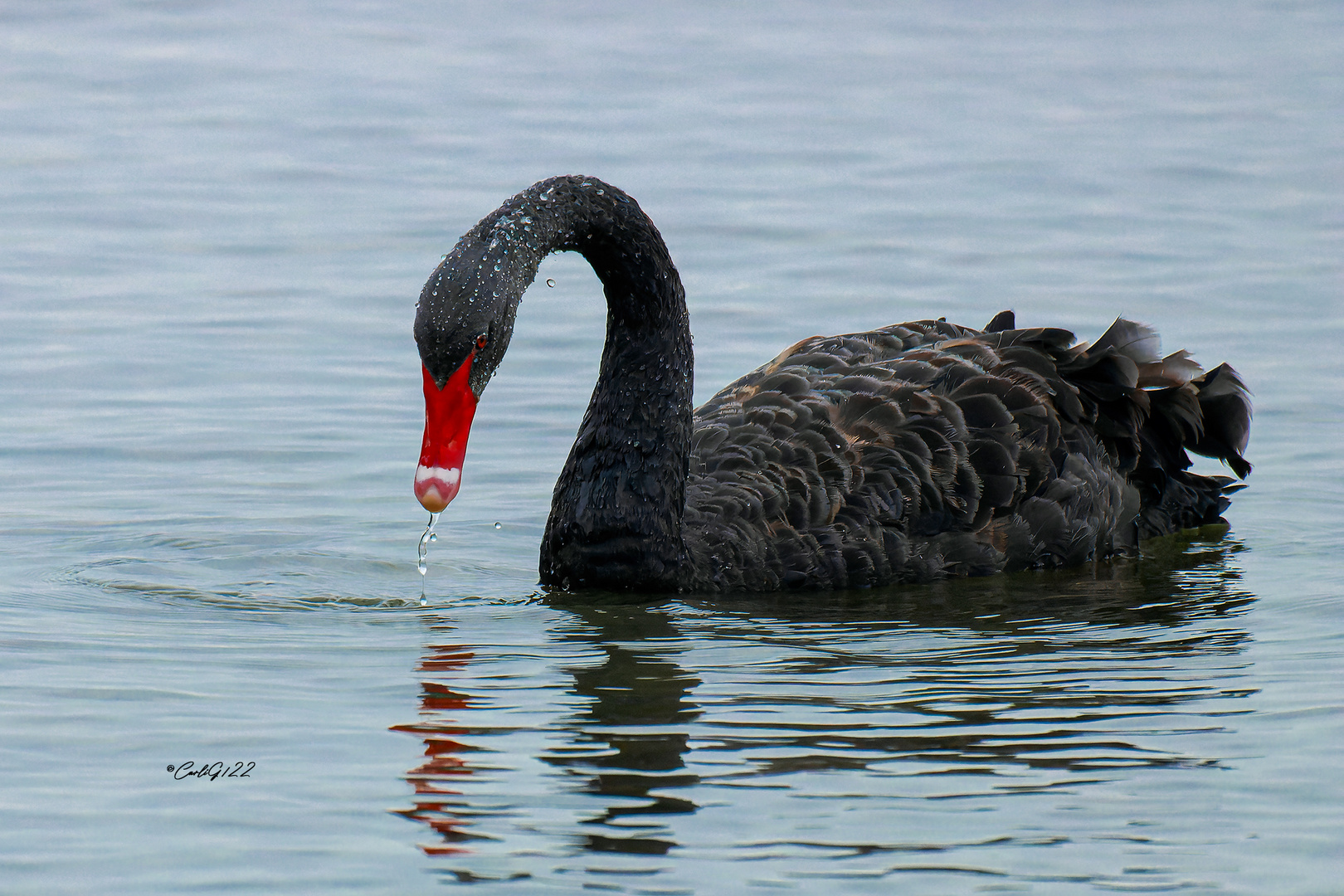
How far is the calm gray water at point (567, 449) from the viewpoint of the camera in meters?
5.29

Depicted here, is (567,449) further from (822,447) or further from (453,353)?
(453,353)

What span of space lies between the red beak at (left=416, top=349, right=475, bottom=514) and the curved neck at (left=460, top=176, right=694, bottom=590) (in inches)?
37.5

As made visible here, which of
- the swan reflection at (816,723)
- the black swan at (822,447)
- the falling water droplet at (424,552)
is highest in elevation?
the black swan at (822,447)

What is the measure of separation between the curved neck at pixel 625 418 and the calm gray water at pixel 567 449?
0.22m

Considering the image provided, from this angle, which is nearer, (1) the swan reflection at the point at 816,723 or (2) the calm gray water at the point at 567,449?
(1) the swan reflection at the point at 816,723

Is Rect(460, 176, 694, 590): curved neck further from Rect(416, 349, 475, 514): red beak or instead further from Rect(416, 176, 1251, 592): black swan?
Rect(416, 349, 475, 514): red beak

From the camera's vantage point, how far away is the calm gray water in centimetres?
529

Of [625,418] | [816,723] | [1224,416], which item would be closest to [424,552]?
[625,418]

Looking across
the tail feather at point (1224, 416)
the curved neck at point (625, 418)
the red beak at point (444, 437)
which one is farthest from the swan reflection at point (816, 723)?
the tail feather at point (1224, 416)

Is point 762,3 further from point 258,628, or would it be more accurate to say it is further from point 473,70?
point 258,628

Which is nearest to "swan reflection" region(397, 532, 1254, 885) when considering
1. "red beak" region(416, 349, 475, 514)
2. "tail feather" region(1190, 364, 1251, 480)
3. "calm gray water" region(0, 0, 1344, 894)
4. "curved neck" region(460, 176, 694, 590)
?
"calm gray water" region(0, 0, 1344, 894)

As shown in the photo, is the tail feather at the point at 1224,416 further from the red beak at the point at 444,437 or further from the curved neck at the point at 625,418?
the red beak at the point at 444,437

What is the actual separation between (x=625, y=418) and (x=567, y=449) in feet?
6.13

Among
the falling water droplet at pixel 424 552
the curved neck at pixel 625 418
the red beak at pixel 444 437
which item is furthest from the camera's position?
the curved neck at pixel 625 418
